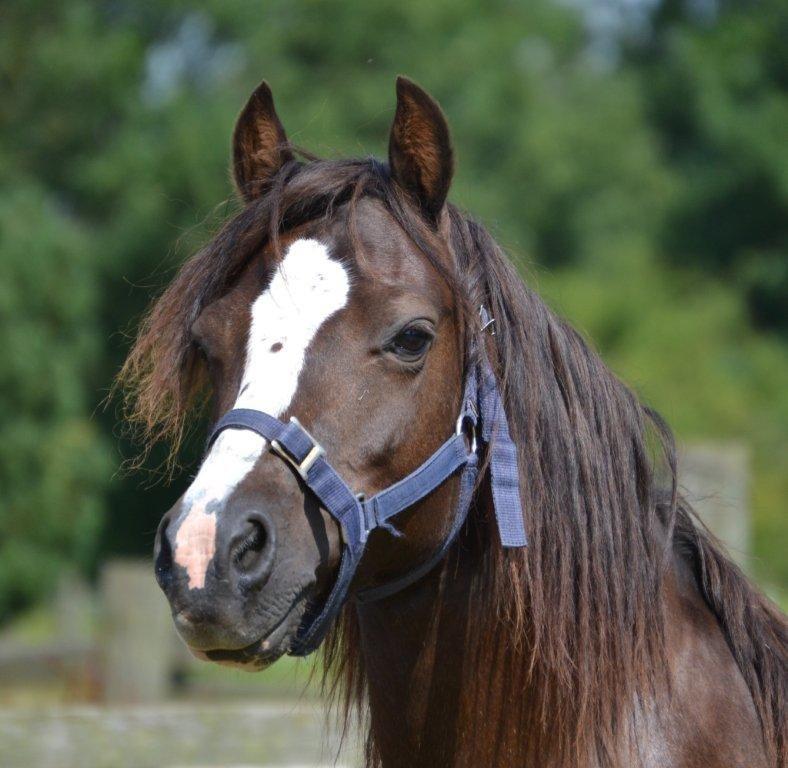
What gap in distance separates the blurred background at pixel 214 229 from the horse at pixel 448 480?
358mm

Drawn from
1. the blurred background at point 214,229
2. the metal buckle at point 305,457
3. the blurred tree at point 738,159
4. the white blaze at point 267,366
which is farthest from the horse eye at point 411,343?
the blurred tree at point 738,159

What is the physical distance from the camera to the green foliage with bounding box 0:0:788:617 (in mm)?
11422

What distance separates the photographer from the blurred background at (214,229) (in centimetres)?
711

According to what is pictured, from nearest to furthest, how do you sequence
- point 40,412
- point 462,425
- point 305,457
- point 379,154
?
point 305,457
point 462,425
point 40,412
point 379,154

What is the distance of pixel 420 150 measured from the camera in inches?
108

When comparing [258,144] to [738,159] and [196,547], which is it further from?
[738,159]

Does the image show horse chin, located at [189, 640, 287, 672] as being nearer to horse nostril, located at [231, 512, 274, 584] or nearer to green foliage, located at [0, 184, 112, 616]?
horse nostril, located at [231, 512, 274, 584]

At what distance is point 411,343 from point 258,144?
79 centimetres

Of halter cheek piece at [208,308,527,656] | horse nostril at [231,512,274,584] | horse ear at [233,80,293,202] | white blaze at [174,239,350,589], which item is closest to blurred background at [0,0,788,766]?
horse ear at [233,80,293,202]

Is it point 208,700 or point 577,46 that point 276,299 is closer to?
point 208,700

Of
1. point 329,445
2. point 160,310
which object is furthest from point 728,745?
point 160,310

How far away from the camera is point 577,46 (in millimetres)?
34062

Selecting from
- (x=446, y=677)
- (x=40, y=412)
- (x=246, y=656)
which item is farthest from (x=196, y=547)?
(x=40, y=412)

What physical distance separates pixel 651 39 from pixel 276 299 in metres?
36.1
